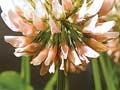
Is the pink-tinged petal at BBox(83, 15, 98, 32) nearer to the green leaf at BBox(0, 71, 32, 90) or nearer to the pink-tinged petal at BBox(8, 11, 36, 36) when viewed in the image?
the pink-tinged petal at BBox(8, 11, 36, 36)

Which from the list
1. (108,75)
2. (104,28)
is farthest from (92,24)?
(108,75)

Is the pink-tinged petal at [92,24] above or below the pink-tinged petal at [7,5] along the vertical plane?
below

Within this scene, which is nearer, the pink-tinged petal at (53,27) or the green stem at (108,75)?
the pink-tinged petal at (53,27)

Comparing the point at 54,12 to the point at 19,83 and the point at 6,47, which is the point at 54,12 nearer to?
the point at 19,83

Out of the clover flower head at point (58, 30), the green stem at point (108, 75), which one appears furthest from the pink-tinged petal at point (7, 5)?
the green stem at point (108, 75)

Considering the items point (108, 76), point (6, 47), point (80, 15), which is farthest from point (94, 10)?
point (6, 47)

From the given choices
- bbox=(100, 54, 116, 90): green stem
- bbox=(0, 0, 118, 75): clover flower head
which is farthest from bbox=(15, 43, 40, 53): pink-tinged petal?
bbox=(100, 54, 116, 90): green stem

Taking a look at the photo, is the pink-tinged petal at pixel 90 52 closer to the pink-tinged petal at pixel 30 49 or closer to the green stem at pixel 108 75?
the pink-tinged petal at pixel 30 49
